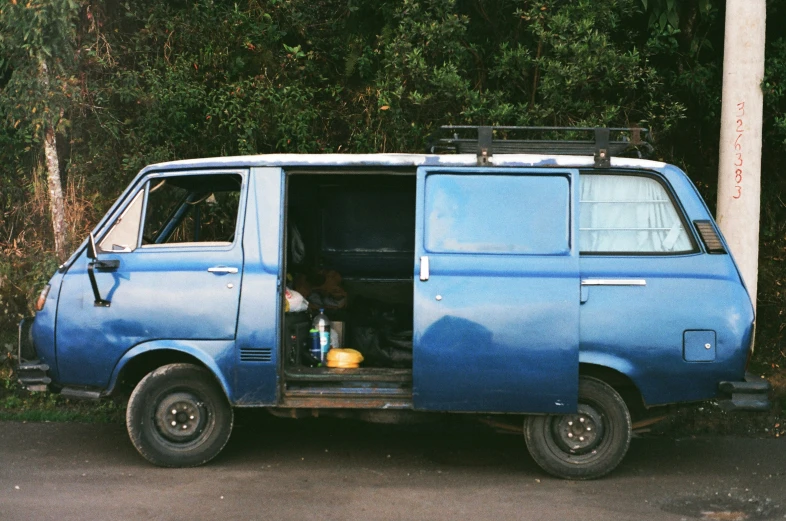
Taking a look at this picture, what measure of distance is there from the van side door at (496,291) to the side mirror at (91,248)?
2.16 meters

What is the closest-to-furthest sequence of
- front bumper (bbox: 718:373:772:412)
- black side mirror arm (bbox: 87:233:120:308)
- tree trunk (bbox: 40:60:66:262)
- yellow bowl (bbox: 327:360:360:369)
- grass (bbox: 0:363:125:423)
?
front bumper (bbox: 718:373:772:412) < black side mirror arm (bbox: 87:233:120:308) < yellow bowl (bbox: 327:360:360:369) < grass (bbox: 0:363:125:423) < tree trunk (bbox: 40:60:66:262)

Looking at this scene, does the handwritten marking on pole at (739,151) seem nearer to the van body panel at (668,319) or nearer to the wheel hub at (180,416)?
the van body panel at (668,319)

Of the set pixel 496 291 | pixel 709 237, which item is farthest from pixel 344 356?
pixel 709 237

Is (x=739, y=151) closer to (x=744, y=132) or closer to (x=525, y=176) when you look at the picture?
(x=744, y=132)

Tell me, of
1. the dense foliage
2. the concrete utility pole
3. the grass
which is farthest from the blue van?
the dense foliage

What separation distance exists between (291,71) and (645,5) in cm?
361

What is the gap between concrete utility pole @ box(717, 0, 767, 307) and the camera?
8016 millimetres

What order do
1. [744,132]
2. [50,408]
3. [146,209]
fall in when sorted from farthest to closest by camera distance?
1. [50,408]
2. [744,132]
3. [146,209]

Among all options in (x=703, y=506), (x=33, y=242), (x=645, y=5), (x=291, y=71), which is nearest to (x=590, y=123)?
(x=645, y=5)

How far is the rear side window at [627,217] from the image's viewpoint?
6.52 meters

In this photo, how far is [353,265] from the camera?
8562 mm

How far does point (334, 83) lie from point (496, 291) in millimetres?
5269

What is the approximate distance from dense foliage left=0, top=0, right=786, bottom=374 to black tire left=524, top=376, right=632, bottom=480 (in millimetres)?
3304

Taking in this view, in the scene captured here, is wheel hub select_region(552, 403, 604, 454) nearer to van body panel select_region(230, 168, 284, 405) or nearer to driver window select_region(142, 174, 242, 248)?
van body panel select_region(230, 168, 284, 405)
